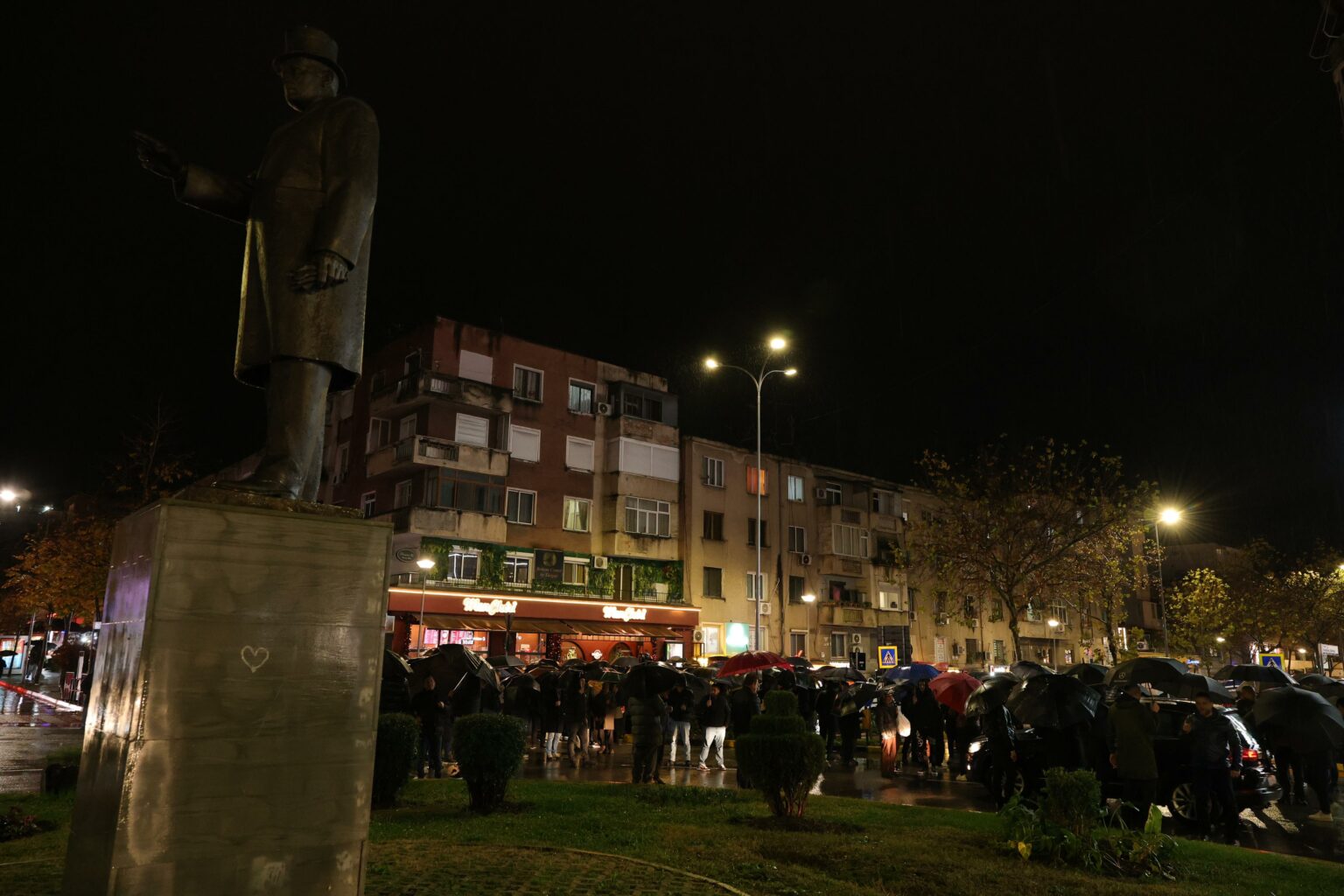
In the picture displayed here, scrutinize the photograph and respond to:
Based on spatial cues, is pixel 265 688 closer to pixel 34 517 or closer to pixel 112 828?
pixel 112 828

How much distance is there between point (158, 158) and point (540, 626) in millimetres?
36089

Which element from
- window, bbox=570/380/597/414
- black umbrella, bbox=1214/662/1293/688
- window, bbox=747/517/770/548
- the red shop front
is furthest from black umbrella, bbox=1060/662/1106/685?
window, bbox=570/380/597/414

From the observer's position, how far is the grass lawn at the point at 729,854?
694 cm

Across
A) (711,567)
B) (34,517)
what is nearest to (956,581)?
(711,567)

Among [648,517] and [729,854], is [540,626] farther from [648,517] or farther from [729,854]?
[729,854]

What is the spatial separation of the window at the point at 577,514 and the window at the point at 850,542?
1439 centimetres

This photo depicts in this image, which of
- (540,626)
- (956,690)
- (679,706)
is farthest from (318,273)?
(540,626)

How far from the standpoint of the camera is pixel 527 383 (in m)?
43.9

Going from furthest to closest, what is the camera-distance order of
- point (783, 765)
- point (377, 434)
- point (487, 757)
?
point (377, 434)
point (487, 757)
point (783, 765)

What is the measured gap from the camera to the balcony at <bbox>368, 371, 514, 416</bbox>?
3894 cm

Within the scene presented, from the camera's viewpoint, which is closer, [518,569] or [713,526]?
[518,569]

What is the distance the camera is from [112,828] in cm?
410

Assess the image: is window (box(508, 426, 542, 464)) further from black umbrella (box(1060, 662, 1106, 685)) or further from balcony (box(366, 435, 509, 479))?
black umbrella (box(1060, 662, 1106, 685))

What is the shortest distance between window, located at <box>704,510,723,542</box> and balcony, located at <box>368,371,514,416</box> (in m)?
11.5
